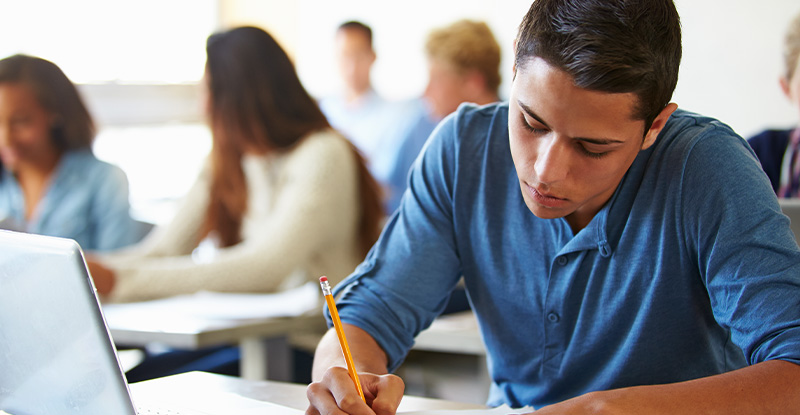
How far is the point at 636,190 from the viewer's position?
1101mm

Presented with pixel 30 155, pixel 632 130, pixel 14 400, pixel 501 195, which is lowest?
pixel 30 155

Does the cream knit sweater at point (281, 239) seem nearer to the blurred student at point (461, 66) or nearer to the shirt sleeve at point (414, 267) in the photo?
the shirt sleeve at point (414, 267)

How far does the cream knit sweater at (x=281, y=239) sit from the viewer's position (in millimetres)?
2090

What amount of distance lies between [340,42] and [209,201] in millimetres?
2513

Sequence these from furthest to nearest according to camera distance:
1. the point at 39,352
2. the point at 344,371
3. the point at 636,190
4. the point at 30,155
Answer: the point at 30,155, the point at 636,190, the point at 344,371, the point at 39,352

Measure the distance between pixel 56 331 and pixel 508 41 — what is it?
3.79 m

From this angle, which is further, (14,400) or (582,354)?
(582,354)

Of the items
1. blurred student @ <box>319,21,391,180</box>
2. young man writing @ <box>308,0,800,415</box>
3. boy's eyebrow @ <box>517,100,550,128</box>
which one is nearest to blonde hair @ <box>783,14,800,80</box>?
young man writing @ <box>308,0,800,415</box>

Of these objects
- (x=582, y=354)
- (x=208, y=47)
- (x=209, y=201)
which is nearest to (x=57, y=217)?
(x=209, y=201)

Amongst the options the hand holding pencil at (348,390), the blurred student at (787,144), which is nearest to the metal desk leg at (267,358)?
the hand holding pencil at (348,390)

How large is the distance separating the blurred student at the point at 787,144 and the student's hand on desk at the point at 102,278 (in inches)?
67.3

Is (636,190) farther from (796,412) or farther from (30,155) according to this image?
(30,155)

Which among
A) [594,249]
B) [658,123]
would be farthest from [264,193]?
[658,123]

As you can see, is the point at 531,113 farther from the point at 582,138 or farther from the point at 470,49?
the point at 470,49
